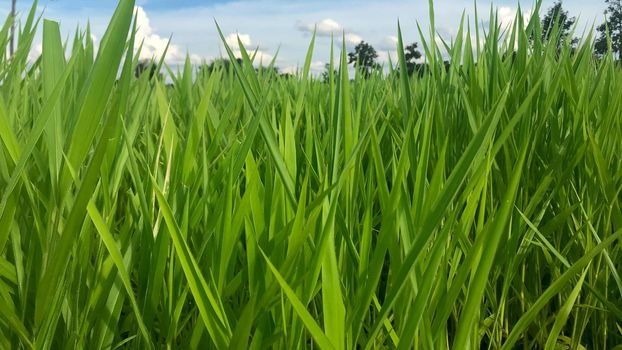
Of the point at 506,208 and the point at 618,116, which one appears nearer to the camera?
the point at 506,208

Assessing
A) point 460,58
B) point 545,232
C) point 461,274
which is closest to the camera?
point 461,274

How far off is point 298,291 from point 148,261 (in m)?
0.14

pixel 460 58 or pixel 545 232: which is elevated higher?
pixel 460 58

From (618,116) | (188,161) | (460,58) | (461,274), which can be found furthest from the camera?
(460,58)

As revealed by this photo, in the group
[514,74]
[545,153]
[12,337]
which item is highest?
[514,74]

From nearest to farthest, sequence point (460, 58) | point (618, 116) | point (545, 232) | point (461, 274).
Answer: point (461, 274) < point (545, 232) < point (618, 116) < point (460, 58)

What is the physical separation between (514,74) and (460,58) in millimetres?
96

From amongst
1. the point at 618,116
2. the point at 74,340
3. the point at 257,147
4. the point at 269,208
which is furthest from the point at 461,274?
the point at 618,116

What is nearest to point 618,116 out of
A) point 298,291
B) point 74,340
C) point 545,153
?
point 545,153

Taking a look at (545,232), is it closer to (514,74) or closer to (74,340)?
(514,74)

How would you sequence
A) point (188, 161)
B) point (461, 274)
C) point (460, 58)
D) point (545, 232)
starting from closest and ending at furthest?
point (461, 274) → point (188, 161) → point (545, 232) → point (460, 58)

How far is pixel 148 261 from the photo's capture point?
475 mm

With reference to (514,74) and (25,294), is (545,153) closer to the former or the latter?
(514,74)

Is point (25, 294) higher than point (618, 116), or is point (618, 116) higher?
point (618, 116)
